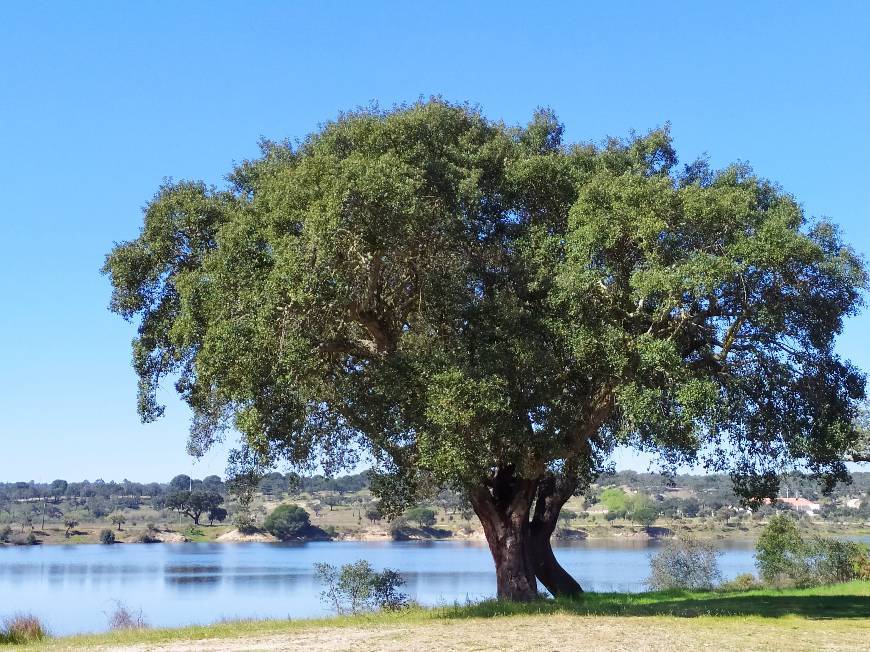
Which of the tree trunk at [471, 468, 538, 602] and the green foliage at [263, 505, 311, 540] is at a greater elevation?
the tree trunk at [471, 468, 538, 602]

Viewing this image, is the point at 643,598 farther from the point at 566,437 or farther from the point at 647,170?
the point at 647,170

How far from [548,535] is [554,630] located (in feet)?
34.8

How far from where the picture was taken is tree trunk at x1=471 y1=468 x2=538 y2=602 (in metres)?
24.1

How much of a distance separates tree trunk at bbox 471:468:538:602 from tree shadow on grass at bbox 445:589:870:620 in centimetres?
96

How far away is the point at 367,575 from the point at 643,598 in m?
8.85

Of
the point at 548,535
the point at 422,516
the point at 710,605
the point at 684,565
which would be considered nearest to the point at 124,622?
the point at 548,535

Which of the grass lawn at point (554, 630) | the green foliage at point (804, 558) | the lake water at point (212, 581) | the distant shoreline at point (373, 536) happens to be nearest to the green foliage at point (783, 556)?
the green foliage at point (804, 558)

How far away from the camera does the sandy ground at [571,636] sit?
16.1 meters

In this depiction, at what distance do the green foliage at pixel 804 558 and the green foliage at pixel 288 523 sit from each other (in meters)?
98.1

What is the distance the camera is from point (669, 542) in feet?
139

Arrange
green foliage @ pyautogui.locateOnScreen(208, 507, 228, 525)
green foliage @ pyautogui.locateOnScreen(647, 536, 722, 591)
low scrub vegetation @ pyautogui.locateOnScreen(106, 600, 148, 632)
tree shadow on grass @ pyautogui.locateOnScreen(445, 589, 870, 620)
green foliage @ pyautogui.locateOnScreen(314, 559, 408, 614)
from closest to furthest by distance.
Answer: tree shadow on grass @ pyautogui.locateOnScreen(445, 589, 870, 620) → low scrub vegetation @ pyautogui.locateOnScreen(106, 600, 148, 632) → green foliage @ pyautogui.locateOnScreen(314, 559, 408, 614) → green foliage @ pyautogui.locateOnScreen(647, 536, 722, 591) → green foliage @ pyautogui.locateOnScreen(208, 507, 228, 525)

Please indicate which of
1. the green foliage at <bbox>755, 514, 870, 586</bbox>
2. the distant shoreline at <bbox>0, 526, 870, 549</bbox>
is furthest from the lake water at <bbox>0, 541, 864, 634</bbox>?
the distant shoreline at <bbox>0, 526, 870, 549</bbox>

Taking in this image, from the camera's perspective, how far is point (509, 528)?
24531 millimetres

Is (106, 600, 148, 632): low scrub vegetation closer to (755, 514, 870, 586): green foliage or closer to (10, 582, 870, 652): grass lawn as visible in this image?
(10, 582, 870, 652): grass lawn
